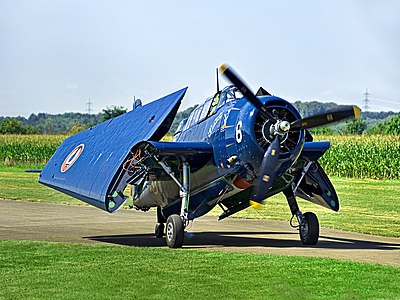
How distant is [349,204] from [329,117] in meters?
16.8

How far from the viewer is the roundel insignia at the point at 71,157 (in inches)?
910

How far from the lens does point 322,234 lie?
832 inches

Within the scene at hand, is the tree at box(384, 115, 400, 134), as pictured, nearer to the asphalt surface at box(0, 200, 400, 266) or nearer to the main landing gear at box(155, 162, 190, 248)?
the asphalt surface at box(0, 200, 400, 266)

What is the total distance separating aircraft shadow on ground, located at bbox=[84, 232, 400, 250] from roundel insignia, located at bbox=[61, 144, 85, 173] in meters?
3.25

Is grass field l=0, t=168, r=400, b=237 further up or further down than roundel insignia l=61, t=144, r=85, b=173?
further down

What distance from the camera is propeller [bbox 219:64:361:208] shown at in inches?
592

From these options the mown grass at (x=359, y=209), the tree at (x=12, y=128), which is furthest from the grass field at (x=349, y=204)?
the tree at (x=12, y=128)

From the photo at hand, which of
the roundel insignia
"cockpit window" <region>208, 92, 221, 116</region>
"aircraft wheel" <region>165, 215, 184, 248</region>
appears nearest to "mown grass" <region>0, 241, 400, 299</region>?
"aircraft wheel" <region>165, 215, 184, 248</region>

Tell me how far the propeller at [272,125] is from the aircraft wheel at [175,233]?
77.6 inches

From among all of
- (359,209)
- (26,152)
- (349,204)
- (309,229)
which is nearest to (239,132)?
(309,229)

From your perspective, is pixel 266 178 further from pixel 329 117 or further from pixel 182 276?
pixel 182 276

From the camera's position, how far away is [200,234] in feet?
70.9

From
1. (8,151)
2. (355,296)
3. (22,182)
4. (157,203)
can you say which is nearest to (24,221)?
(157,203)

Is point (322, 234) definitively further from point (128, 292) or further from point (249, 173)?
point (128, 292)
